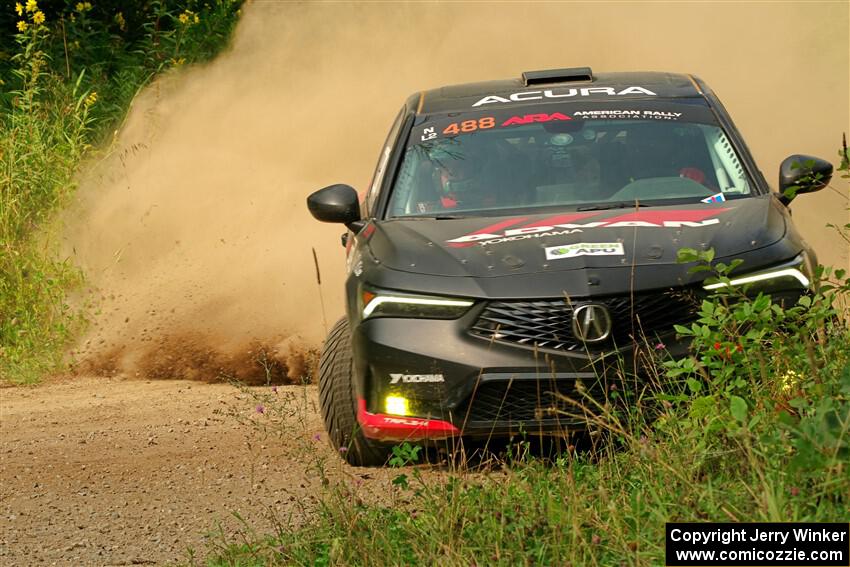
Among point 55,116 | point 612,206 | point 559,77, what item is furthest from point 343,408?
point 55,116

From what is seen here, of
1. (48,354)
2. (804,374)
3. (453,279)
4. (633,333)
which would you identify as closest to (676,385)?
(633,333)

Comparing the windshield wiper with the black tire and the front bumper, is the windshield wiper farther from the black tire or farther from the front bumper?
the black tire

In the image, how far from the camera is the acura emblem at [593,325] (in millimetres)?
5180

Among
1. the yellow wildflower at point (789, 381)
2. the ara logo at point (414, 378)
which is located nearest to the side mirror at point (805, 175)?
the yellow wildflower at point (789, 381)

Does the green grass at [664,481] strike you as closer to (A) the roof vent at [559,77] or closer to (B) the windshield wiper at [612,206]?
(B) the windshield wiper at [612,206]

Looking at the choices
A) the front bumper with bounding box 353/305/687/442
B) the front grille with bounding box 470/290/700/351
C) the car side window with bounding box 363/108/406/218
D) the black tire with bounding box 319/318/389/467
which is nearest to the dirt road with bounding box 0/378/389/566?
the black tire with bounding box 319/318/389/467

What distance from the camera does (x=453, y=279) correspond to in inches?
213

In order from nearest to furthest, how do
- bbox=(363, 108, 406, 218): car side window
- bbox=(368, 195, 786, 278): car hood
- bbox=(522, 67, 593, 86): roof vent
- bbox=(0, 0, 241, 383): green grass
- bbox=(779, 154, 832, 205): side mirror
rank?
1. bbox=(368, 195, 786, 278): car hood
2. bbox=(779, 154, 832, 205): side mirror
3. bbox=(363, 108, 406, 218): car side window
4. bbox=(522, 67, 593, 86): roof vent
5. bbox=(0, 0, 241, 383): green grass

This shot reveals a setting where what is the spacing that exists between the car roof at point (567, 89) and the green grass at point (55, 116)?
387 cm

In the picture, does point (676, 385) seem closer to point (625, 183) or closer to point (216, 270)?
point (625, 183)

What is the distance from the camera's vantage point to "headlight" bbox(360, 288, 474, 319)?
5.36m

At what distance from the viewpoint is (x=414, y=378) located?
5.36 meters

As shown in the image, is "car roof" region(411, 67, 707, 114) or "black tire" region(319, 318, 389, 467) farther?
"car roof" region(411, 67, 707, 114)

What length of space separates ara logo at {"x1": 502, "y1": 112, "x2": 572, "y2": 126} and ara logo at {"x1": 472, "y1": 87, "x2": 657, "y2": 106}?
244 mm
